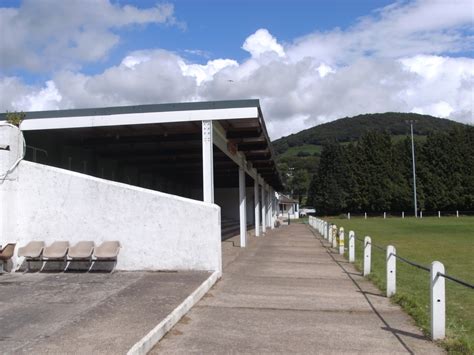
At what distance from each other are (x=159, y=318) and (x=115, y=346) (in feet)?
Answer: 4.12

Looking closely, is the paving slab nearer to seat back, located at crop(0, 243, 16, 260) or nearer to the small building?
seat back, located at crop(0, 243, 16, 260)

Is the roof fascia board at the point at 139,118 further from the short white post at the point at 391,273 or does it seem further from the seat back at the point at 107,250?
the short white post at the point at 391,273

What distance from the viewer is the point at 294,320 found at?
7398 millimetres

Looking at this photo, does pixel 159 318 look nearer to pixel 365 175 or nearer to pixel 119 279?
pixel 119 279

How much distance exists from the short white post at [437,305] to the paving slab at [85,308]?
3450mm

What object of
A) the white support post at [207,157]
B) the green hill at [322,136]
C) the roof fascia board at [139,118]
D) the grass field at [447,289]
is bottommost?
the grass field at [447,289]

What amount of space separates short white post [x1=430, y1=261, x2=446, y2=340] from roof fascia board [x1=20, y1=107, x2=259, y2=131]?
782cm

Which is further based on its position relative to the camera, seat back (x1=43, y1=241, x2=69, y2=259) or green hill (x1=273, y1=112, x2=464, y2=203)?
green hill (x1=273, y1=112, x2=464, y2=203)

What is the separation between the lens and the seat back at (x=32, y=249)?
11.0m

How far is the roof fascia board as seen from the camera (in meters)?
13.3

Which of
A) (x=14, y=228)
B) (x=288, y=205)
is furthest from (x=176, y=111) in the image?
(x=288, y=205)

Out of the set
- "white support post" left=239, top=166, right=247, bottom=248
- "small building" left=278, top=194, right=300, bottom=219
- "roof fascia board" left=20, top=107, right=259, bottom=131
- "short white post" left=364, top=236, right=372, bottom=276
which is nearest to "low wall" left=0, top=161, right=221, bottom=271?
"roof fascia board" left=20, top=107, right=259, bottom=131

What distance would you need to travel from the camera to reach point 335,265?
48.3ft

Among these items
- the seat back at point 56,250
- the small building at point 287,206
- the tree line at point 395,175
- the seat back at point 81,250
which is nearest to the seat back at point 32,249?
the seat back at point 56,250
